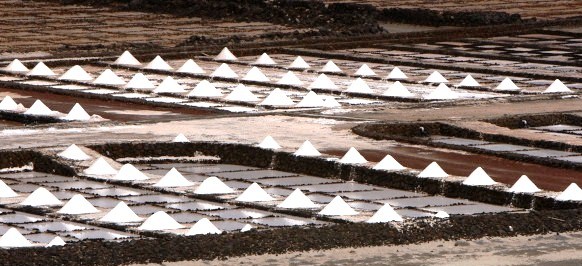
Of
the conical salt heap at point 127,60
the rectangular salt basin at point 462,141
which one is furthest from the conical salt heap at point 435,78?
the rectangular salt basin at point 462,141

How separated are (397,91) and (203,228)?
5.73 meters

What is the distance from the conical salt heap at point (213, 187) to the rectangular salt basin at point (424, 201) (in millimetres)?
745

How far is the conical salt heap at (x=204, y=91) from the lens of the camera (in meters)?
12.6

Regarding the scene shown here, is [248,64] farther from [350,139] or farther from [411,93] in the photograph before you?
[350,139]

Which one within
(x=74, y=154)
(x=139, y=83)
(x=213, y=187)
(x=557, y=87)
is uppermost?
(x=557, y=87)

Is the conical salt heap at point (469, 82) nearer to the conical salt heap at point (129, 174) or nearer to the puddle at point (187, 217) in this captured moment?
the conical salt heap at point (129, 174)

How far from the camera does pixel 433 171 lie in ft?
28.9

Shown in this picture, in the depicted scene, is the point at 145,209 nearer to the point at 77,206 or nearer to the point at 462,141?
the point at 77,206

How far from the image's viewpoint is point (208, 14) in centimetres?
1988

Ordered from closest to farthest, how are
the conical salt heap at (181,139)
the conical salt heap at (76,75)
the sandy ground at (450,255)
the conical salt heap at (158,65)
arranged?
the sandy ground at (450,255) < the conical salt heap at (181,139) < the conical salt heap at (76,75) < the conical salt heap at (158,65)

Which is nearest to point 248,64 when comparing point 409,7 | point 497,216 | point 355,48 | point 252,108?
point 355,48

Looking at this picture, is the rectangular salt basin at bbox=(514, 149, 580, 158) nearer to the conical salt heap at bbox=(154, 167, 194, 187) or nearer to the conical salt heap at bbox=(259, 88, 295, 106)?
the conical salt heap at bbox=(154, 167, 194, 187)

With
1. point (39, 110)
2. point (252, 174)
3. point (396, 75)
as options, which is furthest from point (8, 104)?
point (396, 75)

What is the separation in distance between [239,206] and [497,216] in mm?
1334
